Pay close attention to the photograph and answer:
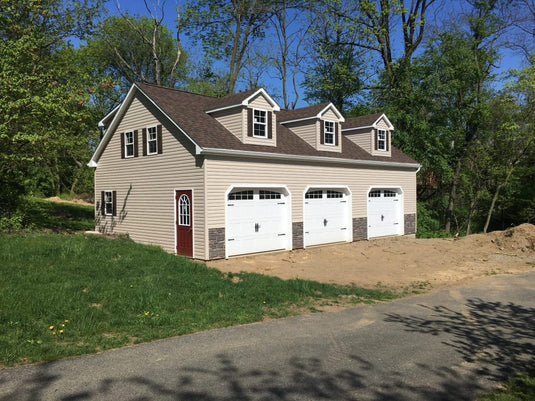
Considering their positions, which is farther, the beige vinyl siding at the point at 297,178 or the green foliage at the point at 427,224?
the green foliage at the point at 427,224

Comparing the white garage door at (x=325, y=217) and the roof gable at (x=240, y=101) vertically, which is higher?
the roof gable at (x=240, y=101)

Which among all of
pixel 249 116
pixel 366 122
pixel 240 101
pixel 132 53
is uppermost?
pixel 132 53

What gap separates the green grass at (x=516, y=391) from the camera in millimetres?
4984

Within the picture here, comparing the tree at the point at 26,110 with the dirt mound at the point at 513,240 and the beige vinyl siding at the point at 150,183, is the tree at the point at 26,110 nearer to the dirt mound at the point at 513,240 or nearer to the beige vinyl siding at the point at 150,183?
the beige vinyl siding at the point at 150,183

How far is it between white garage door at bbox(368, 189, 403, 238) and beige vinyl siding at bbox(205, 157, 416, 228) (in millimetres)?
474

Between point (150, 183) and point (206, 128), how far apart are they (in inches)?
133

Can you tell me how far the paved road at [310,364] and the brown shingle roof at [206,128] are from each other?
30.0 ft

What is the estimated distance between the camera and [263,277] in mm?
12102

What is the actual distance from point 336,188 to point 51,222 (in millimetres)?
14555

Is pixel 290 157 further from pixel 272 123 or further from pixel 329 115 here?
pixel 329 115

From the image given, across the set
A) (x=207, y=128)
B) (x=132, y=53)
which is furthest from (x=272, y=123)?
(x=132, y=53)

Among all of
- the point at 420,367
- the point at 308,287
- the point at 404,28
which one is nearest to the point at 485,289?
the point at 308,287

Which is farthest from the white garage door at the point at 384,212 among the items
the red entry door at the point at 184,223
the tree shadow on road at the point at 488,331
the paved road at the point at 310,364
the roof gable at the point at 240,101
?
the paved road at the point at 310,364

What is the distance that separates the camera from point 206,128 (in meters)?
16.9
